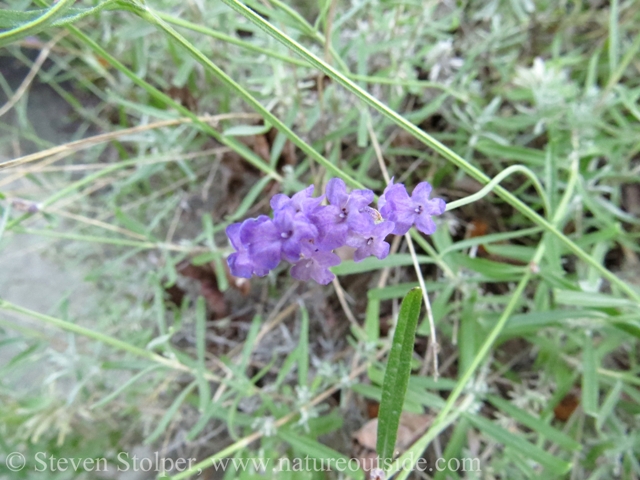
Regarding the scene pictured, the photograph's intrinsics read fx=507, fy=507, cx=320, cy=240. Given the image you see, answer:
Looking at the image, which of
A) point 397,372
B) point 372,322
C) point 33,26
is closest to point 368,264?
point 372,322

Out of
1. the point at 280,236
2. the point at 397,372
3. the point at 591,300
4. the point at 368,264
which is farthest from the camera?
the point at 368,264

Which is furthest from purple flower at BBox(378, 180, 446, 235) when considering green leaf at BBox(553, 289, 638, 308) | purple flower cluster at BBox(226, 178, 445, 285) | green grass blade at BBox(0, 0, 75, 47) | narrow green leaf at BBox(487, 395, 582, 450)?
narrow green leaf at BBox(487, 395, 582, 450)

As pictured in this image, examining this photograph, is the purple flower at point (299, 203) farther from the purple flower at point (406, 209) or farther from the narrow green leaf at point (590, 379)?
the narrow green leaf at point (590, 379)

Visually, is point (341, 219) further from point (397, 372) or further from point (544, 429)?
point (544, 429)

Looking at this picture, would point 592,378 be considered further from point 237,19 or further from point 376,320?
point 237,19

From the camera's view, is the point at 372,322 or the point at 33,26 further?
the point at 372,322

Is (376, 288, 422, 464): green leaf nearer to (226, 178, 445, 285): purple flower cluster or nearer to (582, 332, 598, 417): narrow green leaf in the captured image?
(226, 178, 445, 285): purple flower cluster
